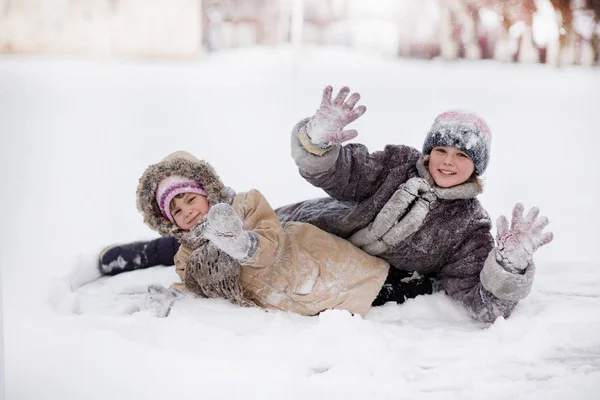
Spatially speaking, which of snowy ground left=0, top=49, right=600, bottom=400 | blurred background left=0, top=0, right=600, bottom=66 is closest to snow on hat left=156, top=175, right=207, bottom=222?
snowy ground left=0, top=49, right=600, bottom=400

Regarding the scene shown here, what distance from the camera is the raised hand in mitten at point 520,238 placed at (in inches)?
47.1

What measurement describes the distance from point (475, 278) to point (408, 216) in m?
0.23

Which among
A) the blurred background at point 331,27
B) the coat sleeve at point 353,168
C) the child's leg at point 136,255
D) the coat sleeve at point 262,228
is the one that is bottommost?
the child's leg at point 136,255

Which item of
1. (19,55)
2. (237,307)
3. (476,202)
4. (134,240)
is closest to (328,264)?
(237,307)

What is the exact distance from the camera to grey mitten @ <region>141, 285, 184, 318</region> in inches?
51.1

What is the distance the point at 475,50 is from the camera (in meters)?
4.23

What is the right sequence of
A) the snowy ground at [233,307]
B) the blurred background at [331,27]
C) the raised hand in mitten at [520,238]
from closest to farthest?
the snowy ground at [233,307] → the raised hand in mitten at [520,238] → the blurred background at [331,27]

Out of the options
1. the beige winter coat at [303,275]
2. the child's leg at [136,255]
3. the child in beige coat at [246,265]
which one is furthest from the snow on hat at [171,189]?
the child's leg at [136,255]

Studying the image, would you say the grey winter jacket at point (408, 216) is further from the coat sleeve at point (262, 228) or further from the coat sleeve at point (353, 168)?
the coat sleeve at point (262, 228)

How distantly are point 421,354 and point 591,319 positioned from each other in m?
0.45

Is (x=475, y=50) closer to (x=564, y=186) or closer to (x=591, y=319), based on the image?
(x=564, y=186)

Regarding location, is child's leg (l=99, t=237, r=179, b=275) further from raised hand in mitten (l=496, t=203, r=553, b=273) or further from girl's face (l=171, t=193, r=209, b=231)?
raised hand in mitten (l=496, t=203, r=553, b=273)

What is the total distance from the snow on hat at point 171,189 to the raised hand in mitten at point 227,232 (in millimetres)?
208

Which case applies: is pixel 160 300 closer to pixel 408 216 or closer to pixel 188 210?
pixel 188 210
